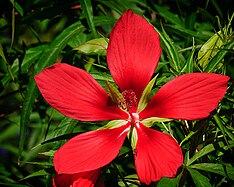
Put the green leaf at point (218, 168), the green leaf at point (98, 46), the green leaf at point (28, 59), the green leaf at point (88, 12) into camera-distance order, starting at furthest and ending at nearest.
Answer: the green leaf at point (28, 59)
the green leaf at point (88, 12)
the green leaf at point (98, 46)
the green leaf at point (218, 168)

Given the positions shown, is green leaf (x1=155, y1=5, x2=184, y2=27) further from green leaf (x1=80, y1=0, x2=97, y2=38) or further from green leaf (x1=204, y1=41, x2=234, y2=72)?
green leaf (x1=204, y1=41, x2=234, y2=72)

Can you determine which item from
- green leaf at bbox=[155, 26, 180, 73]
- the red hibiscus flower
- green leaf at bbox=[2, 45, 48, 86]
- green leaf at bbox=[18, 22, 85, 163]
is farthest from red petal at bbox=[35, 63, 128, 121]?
green leaf at bbox=[2, 45, 48, 86]

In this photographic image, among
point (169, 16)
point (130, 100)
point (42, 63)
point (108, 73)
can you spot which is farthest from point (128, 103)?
point (169, 16)

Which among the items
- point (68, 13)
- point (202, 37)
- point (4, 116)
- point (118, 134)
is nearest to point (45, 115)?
point (4, 116)

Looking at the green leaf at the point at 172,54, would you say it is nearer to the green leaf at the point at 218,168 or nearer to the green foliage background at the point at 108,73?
the green foliage background at the point at 108,73

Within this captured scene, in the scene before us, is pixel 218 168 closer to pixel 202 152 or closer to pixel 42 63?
pixel 202 152

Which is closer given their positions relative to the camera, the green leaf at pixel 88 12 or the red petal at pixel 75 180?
the red petal at pixel 75 180

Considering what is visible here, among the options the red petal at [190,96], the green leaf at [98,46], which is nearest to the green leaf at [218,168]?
the red petal at [190,96]
